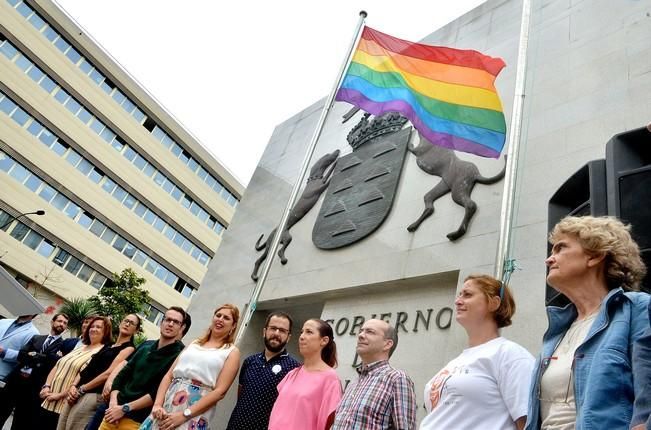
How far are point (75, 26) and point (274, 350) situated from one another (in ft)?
97.5

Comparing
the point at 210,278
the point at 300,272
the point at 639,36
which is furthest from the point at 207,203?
the point at 639,36

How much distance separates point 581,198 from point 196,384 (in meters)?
2.54

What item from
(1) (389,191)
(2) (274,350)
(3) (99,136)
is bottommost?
(2) (274,350)

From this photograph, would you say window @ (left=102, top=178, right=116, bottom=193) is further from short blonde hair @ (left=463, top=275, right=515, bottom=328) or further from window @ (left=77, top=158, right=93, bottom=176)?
short blonde hair @ (left=463, top=275, right=515, bottom=328)

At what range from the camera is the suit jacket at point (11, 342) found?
16.6ft

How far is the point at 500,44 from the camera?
6.45 metres

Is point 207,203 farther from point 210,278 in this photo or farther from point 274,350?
point 274,350

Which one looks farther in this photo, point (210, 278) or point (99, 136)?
point (99, 136)

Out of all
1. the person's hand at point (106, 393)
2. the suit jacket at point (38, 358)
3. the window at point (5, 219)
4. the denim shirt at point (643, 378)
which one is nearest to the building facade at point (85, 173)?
the window at point (5, 219)

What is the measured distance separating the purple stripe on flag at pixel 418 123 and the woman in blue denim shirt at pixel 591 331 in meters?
2.57

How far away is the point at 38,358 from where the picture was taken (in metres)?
4.86

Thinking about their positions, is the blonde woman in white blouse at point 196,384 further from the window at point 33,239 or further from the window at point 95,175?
the window at point 95,175

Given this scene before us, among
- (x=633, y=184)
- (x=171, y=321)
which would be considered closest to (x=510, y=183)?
(x=633, y=184)

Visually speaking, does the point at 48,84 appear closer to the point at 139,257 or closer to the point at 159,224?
the point at 159,224
